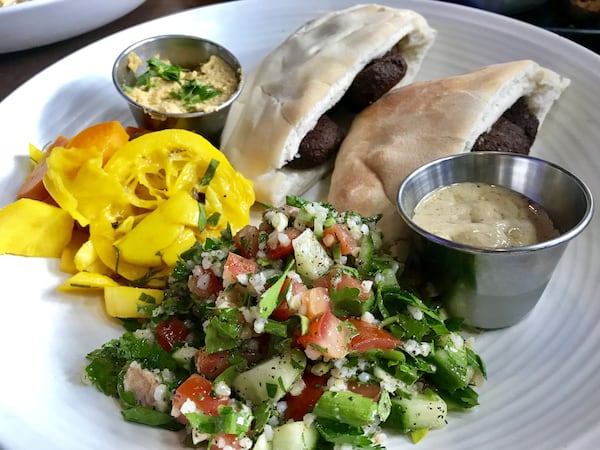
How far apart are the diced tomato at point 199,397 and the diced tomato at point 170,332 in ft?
1.13

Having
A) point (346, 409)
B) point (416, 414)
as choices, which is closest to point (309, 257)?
point (346, 409)

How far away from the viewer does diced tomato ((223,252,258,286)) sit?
2.76 meters

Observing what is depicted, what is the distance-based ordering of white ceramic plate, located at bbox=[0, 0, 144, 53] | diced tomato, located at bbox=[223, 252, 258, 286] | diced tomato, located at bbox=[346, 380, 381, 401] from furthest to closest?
white ceramic plate, located at bbox=[0, 0, 144, 53] → diced tomato, located at bbox=[223, 252, 258, 286] → diced tomato, located at bbox=[346, 380, 381, 401]

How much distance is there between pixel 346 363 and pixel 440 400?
1.41ft

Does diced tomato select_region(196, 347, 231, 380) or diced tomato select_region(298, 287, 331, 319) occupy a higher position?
diced tomato select_region(298, 287, 331, 319)

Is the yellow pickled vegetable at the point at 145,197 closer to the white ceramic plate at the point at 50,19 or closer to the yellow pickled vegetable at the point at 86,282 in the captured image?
the yellow pickled vegetable at the point at 86,282

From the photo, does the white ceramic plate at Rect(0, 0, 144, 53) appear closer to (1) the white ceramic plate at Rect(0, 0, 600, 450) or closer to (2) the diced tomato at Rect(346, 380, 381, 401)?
(1) the white ceramic plate at Rect(0, 0, 600, 450)

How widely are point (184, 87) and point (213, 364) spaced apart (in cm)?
216

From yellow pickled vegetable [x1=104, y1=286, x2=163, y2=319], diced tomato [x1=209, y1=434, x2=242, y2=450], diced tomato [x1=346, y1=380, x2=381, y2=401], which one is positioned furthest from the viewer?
yellow pickled vegetable [x1=104, y1=286, x2=163, y2=319]

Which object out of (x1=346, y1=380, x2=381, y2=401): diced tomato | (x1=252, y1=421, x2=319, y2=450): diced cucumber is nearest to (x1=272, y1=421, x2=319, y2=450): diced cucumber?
(x1=252, y1=421, x2=319, y2=450): diced cucumber

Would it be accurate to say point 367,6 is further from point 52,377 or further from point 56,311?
point 52,377

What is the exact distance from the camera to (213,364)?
105 inches

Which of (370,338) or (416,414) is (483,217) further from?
(416,414)

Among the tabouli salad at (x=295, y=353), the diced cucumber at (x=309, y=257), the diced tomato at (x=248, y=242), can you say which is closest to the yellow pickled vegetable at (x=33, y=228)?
the tabouli salad at (x=295, y=353)
